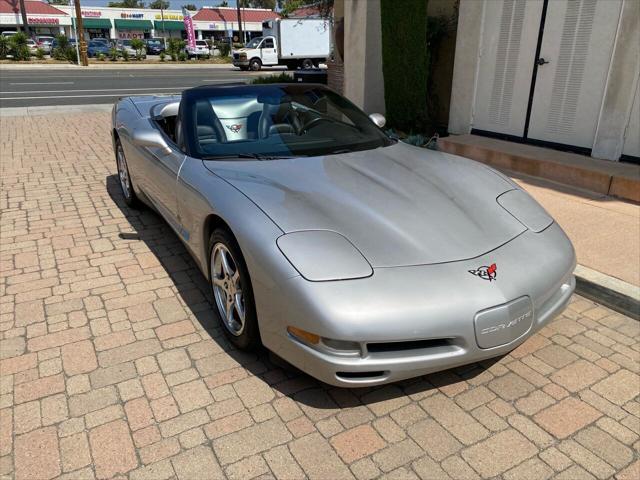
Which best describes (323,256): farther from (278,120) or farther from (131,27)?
(131,27)

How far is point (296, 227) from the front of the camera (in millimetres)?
2512

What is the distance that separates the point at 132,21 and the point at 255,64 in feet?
156

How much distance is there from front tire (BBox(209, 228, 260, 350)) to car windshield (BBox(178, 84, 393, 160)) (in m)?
0.76

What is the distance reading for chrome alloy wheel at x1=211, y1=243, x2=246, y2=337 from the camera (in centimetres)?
274

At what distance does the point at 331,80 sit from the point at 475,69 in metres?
5.94

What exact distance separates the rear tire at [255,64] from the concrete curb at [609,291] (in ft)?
104

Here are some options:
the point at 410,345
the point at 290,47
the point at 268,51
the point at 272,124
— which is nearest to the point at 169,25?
the point at 268,51

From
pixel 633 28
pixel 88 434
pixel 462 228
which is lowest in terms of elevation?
pixel 88 434

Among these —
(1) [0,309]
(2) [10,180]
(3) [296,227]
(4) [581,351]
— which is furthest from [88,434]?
(2) [10,180]

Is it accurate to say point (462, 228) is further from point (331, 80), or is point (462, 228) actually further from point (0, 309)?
point (331, 80)

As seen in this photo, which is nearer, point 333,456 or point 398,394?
point 333,456

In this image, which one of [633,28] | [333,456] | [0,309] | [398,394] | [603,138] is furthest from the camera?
[603,138]

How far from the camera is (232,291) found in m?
2.80

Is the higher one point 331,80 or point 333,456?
point 331,80
